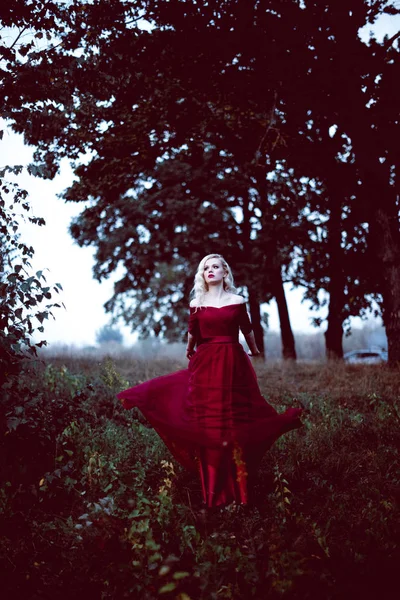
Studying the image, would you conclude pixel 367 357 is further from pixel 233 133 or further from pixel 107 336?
pixel 107 336

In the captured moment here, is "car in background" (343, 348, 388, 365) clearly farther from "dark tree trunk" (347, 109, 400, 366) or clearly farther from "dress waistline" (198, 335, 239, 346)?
"dress waistline" (198, 335, 239, 346)

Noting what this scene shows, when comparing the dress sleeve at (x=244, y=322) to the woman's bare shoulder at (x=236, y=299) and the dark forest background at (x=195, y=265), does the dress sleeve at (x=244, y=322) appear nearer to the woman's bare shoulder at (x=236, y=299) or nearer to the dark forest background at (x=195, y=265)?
the woman's bare shoulder at (x=236, y=299)

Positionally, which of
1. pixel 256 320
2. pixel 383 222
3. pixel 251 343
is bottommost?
pixel 251 343

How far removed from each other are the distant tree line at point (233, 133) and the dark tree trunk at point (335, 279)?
43 millimetres

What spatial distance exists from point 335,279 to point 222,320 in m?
10.7

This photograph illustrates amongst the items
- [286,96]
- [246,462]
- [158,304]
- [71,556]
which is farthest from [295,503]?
[158,304]

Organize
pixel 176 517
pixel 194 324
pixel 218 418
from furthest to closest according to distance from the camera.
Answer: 1. pixel 194 324
2. pixel 218 418
3. pixel 176 517

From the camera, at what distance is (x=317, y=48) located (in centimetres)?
1014

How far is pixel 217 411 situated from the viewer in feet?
14.9

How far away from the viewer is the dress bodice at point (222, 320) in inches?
192

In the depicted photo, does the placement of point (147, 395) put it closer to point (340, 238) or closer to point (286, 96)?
point (286, 96)

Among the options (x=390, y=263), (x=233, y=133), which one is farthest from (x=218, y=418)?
(x=233, y=133)

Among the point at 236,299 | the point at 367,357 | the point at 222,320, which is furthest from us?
the point at 367,357

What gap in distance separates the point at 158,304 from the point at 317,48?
11650 mm
